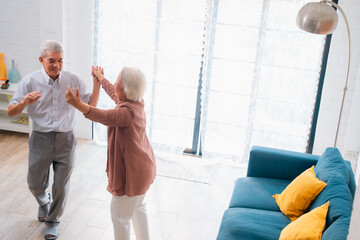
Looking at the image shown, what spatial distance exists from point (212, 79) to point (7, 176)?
8.10 ft

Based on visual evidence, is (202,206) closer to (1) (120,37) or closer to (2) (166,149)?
(2) (166,149)

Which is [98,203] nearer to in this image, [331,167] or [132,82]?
[132,82]

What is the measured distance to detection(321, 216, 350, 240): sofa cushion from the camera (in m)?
2.25

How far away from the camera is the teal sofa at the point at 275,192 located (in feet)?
8.58

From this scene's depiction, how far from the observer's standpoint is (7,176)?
436 centimetres

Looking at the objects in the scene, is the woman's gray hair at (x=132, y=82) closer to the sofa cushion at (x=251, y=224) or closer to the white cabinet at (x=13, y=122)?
the sofa cushion at (x=251, y=224)

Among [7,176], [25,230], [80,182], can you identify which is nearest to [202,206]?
[80,182]

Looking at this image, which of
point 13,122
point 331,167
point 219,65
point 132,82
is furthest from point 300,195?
point 13,122

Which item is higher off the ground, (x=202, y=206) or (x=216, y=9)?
(x=216, y=9)

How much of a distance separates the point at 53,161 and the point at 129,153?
90 cm

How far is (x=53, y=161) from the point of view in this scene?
11.0ft

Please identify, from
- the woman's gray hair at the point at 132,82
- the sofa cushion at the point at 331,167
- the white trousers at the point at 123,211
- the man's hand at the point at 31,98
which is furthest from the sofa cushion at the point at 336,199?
the man's hand at the point at 31,98

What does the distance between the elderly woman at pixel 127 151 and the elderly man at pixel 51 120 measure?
0.44 meters

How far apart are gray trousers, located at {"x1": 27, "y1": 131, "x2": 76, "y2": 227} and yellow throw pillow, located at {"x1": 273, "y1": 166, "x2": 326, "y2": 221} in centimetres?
169
